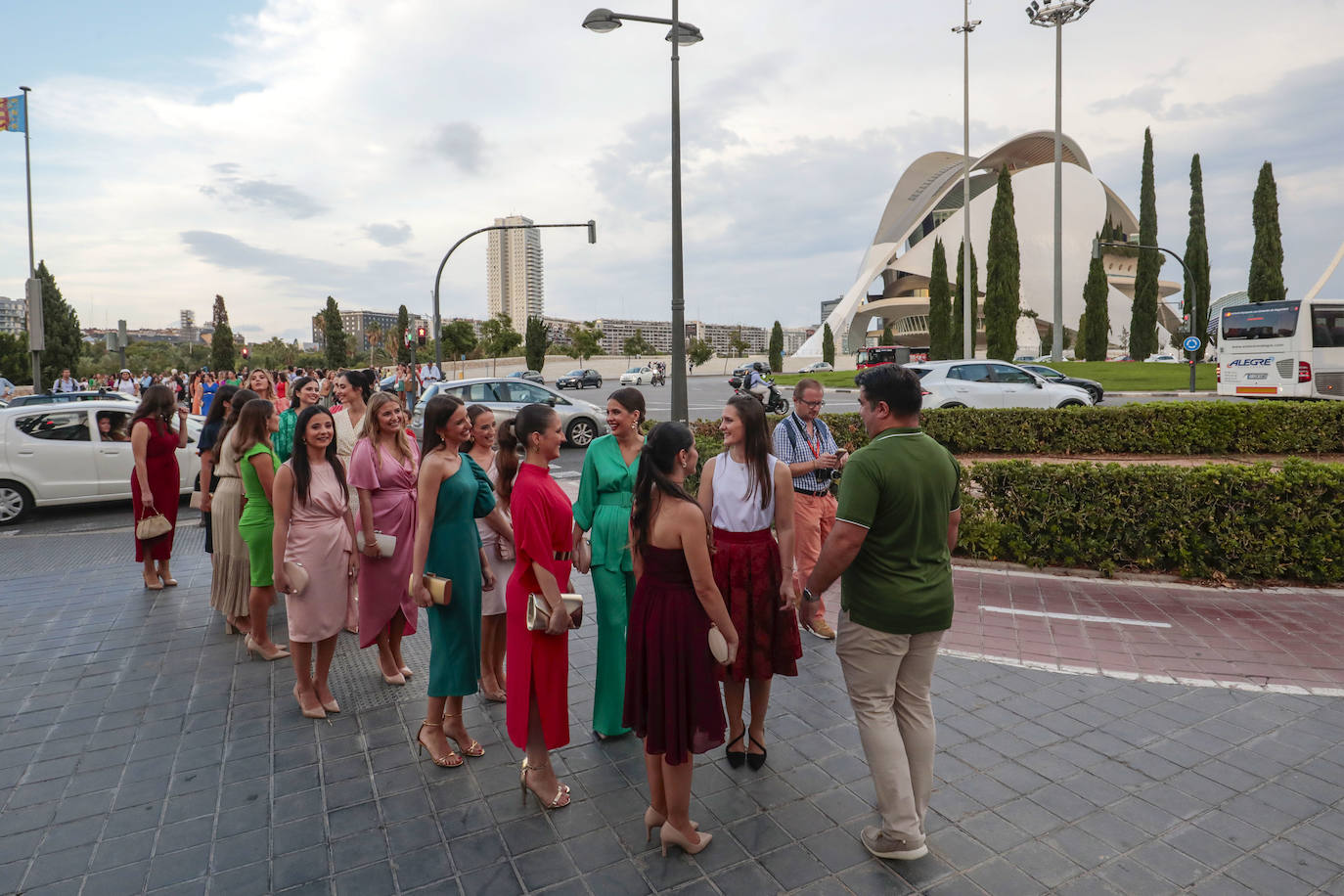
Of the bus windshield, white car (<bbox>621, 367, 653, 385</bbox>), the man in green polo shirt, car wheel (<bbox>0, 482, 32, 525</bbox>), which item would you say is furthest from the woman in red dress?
white car (<bbox>621, 367, 653, 385</bbox>)

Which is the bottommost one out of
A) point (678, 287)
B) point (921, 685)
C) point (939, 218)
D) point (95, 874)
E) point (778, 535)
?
point (95, 874)

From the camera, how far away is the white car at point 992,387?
14.6 meters

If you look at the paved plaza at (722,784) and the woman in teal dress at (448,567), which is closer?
the paved plaza at (722,784)

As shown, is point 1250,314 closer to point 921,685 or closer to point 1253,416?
point 1253,416

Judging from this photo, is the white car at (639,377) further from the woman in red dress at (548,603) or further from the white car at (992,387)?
the woman in red dress at (548,603)

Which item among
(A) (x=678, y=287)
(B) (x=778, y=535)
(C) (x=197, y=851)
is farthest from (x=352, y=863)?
(A) (x=678, y=287)

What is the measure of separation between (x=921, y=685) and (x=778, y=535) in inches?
34.7

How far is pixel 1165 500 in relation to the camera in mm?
6102

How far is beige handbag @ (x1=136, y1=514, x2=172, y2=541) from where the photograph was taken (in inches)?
244

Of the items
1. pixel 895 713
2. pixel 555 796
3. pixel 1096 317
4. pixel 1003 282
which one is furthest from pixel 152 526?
pixel 1096 317

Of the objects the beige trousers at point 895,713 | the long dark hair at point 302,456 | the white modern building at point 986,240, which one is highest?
the white modern building at point 986,240

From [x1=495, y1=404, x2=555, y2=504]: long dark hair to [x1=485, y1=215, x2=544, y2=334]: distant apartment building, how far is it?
168237 mm

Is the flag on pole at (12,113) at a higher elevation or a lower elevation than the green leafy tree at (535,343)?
higher

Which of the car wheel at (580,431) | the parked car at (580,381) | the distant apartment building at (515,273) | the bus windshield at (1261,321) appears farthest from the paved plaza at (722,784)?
the distant apartment building at (515,273)
